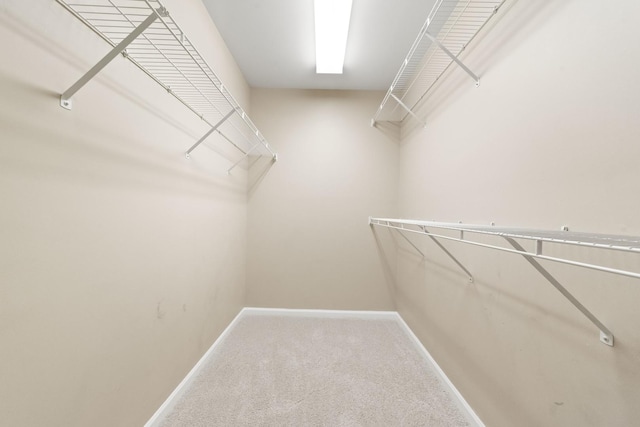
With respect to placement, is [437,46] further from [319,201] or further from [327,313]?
[327,313]

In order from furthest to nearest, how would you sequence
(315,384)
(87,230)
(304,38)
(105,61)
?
(304,38) → (315,384) → (87,230) → (105,61)

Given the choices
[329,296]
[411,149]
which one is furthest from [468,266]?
[329,296]

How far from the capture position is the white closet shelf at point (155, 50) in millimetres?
672

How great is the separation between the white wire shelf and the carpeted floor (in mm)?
1752

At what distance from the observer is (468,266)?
130 cm

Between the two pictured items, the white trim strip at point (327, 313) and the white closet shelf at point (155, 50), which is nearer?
the white closet shelf at point (155, 50)

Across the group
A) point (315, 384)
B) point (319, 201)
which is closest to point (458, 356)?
point (315, 384)

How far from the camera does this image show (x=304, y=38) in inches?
72.1

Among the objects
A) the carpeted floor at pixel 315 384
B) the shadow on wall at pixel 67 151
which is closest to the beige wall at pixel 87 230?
the shadow on wall at pixel 67 151

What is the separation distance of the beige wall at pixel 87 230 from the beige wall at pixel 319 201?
1103 millimetres

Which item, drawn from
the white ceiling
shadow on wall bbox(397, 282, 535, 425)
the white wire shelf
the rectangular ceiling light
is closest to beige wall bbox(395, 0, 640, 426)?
shadow on wall bbox(397, 282, 535, 425)

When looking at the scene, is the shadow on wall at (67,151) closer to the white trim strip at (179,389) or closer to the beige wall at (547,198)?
the white trim strip at (179,389)

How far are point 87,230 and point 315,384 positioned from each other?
1.42m

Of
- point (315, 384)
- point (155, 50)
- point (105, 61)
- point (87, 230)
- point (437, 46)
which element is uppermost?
point (437, 46)
